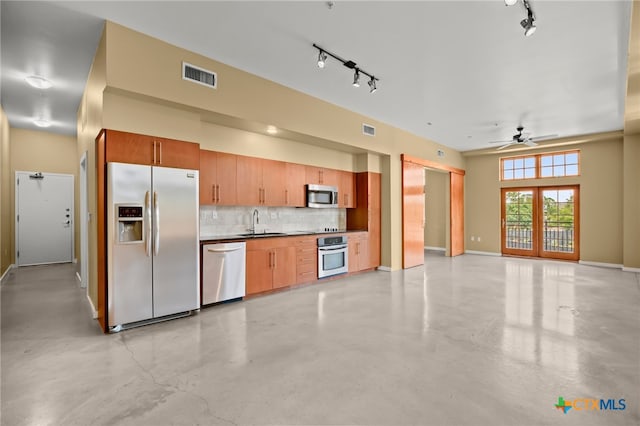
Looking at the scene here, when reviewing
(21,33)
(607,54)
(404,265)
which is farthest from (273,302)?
(607,54)

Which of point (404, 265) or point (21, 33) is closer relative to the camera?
point (21, 33)

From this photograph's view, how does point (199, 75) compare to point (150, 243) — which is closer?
point (150, 243)

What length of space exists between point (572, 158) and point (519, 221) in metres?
2.06

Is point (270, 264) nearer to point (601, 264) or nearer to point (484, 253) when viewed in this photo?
point (484, 253)

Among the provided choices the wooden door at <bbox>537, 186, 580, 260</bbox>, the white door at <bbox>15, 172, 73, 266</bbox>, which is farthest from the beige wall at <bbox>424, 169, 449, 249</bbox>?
the white door at <bbox>15, 172, 73, 266</bbox>

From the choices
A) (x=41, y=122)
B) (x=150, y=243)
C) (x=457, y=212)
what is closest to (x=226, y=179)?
(x=150, y=243)

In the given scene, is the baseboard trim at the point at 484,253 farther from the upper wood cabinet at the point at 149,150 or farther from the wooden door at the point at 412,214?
the upper wood cabinet at the point at 149,150

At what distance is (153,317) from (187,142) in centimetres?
211

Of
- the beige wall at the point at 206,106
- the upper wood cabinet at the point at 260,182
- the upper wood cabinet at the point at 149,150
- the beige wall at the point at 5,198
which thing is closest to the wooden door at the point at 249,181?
the upper wood cabinet at the point at 260,182

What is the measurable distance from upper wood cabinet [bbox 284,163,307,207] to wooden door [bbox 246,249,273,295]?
115cm

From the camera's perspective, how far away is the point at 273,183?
5418 millimetres

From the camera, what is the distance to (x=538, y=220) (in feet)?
28.5

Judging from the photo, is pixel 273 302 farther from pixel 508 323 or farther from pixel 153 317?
pixel 508 323

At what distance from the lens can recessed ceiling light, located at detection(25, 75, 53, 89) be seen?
14.6 feet
